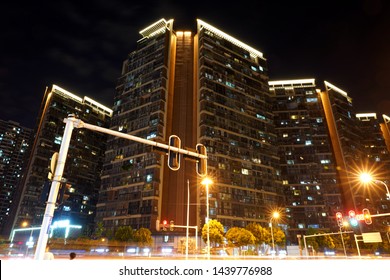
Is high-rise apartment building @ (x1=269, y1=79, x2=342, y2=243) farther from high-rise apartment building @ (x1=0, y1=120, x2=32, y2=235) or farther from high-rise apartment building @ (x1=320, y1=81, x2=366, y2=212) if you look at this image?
high-rise apartment building @ (x1=0, y1=120, x2=32, y2=235)

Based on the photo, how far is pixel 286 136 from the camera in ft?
381

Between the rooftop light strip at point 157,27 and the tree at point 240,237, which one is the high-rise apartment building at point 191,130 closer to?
the rooftop light strip at point 157,27

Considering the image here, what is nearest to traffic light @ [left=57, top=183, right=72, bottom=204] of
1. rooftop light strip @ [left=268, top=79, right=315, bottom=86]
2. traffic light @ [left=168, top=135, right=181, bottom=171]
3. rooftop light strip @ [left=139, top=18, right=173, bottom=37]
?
traffic light @ [left=168, top=135, right=181, bottom=171]

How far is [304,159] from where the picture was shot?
11000cm

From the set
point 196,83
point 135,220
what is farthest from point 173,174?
point 196,83

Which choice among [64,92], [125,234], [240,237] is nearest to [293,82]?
[240,237]

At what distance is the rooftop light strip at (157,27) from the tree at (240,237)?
79.5 metres

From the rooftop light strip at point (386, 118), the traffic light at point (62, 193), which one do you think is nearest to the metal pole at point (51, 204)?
the traffic light at point (62, 193)

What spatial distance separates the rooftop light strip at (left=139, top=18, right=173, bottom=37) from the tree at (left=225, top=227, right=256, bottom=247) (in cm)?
7953

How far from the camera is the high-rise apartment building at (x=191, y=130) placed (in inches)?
2970

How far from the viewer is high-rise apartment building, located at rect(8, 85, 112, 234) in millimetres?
103750

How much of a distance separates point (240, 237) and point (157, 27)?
8538cm
